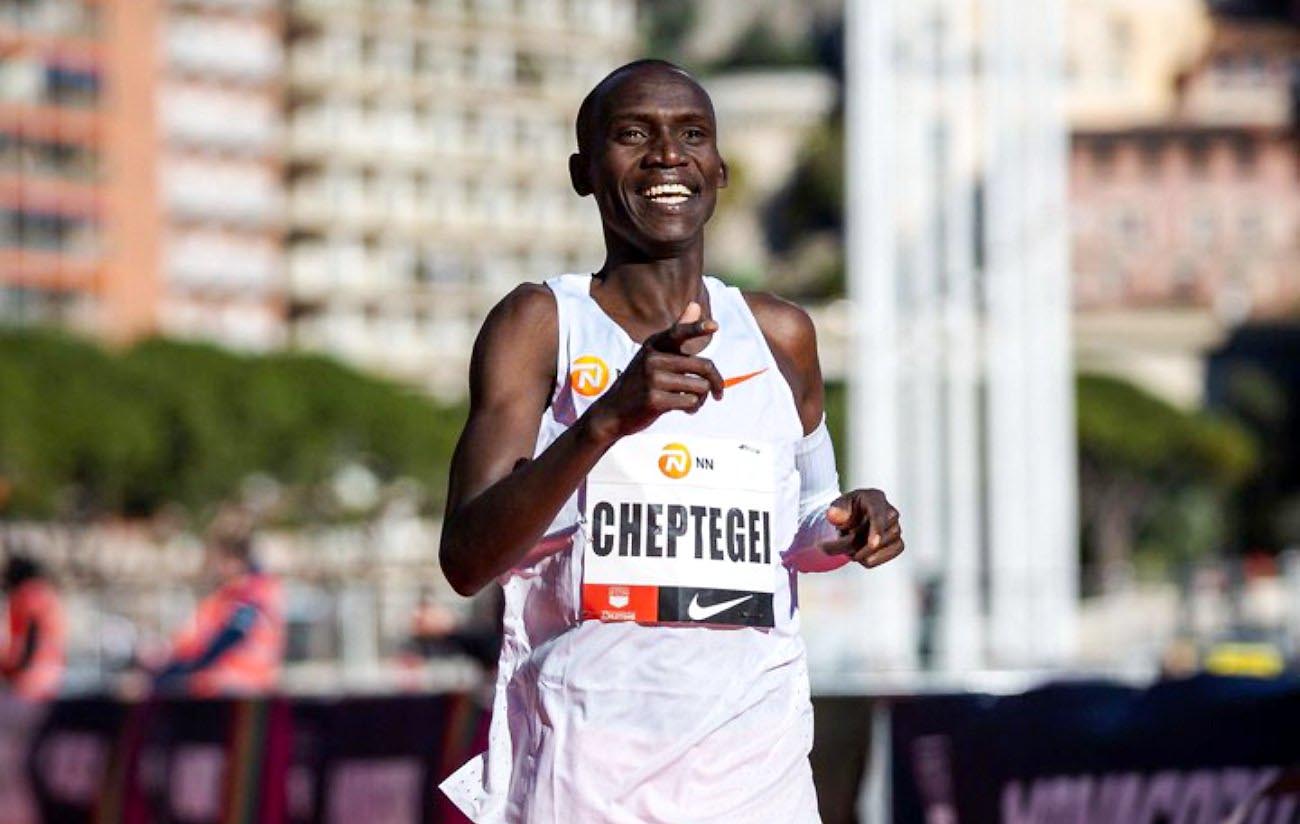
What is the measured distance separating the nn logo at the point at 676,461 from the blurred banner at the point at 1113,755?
4.14m

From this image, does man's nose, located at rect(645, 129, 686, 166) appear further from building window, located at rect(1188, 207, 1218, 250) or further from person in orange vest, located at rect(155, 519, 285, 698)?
building window, located at rect(1188, 207, 1218, 250)

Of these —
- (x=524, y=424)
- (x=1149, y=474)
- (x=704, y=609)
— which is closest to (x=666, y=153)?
(x=524, y=424)

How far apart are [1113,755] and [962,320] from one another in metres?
22.6

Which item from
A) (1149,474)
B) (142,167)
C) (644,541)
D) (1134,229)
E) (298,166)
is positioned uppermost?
(298,166)

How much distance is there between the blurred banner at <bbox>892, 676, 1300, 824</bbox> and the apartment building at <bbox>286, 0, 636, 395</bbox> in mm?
108315

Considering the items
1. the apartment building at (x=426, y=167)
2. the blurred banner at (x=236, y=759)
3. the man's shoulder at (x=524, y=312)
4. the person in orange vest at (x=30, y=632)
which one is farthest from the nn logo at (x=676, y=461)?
the apartment building at (x=426, y=167)

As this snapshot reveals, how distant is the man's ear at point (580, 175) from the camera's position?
4.57m

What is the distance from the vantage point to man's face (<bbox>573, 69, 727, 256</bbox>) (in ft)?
14.5

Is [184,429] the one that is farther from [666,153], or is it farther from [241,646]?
[666,153]

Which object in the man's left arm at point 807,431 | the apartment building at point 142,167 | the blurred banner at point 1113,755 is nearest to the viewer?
the man's left arm at point 807,431

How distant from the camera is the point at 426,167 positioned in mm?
121625

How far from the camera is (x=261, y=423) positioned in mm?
82750

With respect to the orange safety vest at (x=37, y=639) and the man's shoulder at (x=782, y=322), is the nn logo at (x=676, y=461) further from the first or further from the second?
the orange safety vest at (x=37, y=639)

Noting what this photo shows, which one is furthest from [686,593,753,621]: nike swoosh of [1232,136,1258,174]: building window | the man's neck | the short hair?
[1232,136,1258,174]: building window
